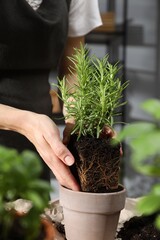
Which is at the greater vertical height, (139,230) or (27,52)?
(27,52)

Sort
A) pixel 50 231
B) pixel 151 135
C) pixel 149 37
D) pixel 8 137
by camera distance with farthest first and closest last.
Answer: pixel 149 37 < pixel 8 137 < pixel 50 231 < pixel 151 135

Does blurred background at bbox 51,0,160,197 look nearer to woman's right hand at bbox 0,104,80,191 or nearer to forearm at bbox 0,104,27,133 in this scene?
forearm at bbox 0,104,27,133

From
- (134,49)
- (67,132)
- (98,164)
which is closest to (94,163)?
(98,164)

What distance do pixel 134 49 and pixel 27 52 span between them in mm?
1801

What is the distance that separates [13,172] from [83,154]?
1.21 feet

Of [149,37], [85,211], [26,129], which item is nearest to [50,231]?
[85,211]

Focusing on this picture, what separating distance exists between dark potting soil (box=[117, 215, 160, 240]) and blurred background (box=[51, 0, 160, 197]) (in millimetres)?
2114

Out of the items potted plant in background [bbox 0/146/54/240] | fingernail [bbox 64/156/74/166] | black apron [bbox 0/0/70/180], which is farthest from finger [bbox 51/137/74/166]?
black apron [bbox 0/0/70/180]

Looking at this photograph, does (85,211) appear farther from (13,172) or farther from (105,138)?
(13,172)

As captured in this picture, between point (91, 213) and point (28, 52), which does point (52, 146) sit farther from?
point (28, 52)

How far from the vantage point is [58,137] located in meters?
0.79

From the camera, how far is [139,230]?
2.48 ft

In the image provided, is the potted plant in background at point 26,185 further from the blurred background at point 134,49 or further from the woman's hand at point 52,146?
the blurred background at point 134,49

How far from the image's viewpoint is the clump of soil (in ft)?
2.30
